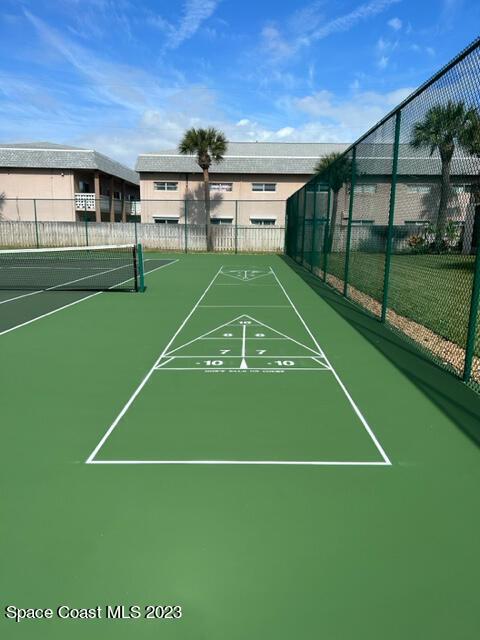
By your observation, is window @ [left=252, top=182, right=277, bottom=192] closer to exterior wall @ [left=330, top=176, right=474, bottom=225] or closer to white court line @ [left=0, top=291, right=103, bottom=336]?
exterior wall @ [left=330, top=176, right=474, bottom=225]

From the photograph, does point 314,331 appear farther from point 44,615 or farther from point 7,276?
point 7,276

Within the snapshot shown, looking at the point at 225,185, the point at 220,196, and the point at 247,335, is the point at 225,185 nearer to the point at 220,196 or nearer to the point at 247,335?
the point at 220,196

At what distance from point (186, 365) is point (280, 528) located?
3274mm

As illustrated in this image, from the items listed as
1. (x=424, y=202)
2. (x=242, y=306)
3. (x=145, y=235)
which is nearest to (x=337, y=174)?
(x=424, y=202)

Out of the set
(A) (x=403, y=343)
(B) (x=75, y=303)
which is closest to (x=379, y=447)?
(A) (x=403, y=343)

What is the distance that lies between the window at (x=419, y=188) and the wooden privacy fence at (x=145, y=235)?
800 inches

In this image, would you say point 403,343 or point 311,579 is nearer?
point 311,579

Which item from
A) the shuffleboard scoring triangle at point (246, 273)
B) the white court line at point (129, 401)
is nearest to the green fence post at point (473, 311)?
the white court line at point (129, 401)

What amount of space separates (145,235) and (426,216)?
77.0ft

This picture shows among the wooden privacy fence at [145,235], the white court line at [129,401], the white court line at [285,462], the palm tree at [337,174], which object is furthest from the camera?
the wooden privacy fence at [145,235]

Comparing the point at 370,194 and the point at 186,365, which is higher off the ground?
the point at 370,194

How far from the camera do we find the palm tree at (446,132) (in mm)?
5387

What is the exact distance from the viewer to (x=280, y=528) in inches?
105

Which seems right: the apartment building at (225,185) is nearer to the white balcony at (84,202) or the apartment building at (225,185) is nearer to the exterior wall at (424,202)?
the white balcony at (84,202)
